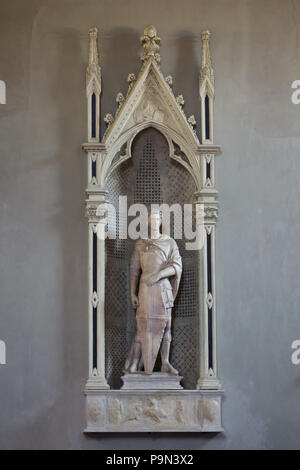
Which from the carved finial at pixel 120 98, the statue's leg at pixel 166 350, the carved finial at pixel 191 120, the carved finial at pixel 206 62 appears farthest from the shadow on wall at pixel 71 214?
the carved finial at pixel 206 62

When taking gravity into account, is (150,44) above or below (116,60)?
above

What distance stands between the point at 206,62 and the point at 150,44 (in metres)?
0.60

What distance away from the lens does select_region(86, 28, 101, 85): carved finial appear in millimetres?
9828

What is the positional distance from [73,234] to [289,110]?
2.54 m

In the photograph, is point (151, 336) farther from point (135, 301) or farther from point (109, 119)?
point (109, 119)

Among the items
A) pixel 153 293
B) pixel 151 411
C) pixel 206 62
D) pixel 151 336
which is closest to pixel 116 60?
pixel 206 62

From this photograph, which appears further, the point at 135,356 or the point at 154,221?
the point at 154,221

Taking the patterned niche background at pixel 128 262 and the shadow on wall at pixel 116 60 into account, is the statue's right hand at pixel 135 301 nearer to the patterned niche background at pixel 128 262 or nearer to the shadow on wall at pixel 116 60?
the patterned niche background at pixel 128 262

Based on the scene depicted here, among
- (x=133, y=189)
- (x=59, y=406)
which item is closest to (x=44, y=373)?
(x=59, y=406)

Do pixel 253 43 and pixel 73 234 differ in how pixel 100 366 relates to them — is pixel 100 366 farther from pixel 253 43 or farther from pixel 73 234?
pixel 253 43

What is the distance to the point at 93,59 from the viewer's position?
388 inches

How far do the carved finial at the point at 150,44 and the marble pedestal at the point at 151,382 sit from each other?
3.16 meters

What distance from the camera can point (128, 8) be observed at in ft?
33.2

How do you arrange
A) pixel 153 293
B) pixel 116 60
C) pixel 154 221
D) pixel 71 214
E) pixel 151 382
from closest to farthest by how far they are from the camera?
pixel 151 382 < pixel 153 293 < pixel 71 214 < pixel 154 221 < pixel 116 60
